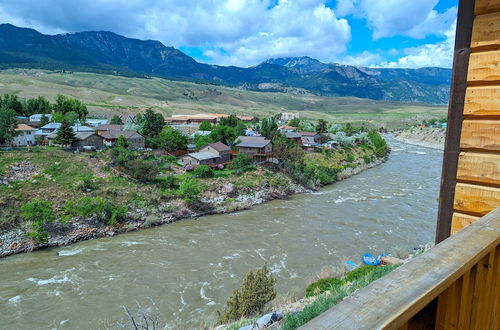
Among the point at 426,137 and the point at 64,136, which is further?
the point at 426,137

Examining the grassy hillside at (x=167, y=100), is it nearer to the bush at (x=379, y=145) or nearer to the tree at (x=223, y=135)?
the tree at (x=223, y=135)

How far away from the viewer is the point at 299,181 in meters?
35.5

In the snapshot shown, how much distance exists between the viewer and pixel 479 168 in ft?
10.1

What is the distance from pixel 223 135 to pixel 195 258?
1052 inches

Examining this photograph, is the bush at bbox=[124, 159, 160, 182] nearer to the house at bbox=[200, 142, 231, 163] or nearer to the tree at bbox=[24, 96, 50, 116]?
the house at bbox=[200, 142, 231, 163]

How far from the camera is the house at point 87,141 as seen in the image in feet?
117

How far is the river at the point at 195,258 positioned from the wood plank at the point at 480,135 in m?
12.2

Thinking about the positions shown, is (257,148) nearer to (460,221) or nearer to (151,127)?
(151,127)

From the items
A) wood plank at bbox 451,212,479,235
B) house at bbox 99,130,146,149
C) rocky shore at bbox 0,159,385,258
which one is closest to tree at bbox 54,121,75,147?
house at bbox 99,130,146,149

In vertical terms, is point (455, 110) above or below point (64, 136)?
above

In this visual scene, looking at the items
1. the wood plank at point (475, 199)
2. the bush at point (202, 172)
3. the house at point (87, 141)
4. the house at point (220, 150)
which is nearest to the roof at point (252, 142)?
the house at point (220, 150)

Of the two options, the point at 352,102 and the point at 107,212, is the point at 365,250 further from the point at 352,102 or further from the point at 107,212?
the point at 352,102

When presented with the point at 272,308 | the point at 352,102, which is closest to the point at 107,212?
the point at 272,308

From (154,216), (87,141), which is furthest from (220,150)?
(87,141)
